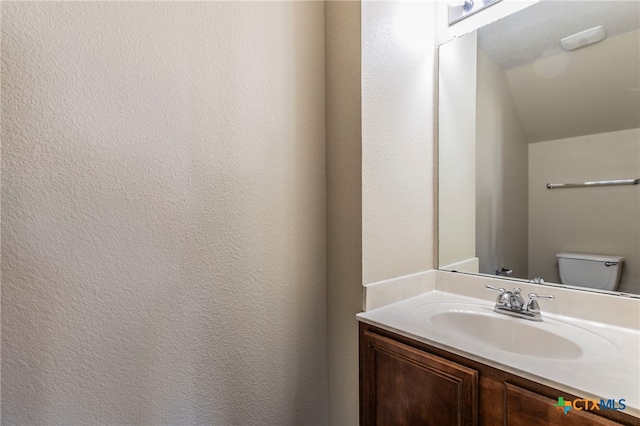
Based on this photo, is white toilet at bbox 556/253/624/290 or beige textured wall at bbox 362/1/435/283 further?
beige textured wall at bbox 362/1/435/283

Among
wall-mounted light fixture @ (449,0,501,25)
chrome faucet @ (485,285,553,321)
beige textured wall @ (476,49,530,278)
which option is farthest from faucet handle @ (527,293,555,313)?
wall-mounted light fixture @ (449,0,501,25)

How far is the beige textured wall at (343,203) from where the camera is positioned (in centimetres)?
112

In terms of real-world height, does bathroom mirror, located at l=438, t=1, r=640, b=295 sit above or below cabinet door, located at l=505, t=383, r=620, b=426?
above

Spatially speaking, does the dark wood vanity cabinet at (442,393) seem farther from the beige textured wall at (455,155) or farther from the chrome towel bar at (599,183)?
the chrome towel bar at (599,183)

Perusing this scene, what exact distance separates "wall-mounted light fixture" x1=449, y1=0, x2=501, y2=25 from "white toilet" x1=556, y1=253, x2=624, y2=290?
3.83 ft

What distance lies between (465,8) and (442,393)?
166cm

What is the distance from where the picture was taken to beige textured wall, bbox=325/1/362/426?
112 cm

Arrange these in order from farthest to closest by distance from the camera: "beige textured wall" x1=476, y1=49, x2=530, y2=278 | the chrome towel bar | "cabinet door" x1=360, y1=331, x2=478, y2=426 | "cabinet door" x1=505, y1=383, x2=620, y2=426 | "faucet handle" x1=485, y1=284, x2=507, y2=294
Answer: "beige textured wall" x1=476, y1=49, x2=530, y2=278, "faucet handle" x1=485, y1=284, x2=507, y2=294, the chrome towel bar, "cabinet door" x1=360, y1=331, x2=478, y2=426, "cabinet door" x1=505, y1=383, x2=620, y2=426

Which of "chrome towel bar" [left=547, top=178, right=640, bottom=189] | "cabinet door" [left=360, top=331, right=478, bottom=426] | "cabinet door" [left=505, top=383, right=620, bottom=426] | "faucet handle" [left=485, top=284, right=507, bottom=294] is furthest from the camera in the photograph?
"faucet handle" [left=485, top=284, right=507, bottom=294]

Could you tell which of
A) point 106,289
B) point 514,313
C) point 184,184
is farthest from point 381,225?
point 106,289

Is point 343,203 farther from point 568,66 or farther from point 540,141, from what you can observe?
point 568,66

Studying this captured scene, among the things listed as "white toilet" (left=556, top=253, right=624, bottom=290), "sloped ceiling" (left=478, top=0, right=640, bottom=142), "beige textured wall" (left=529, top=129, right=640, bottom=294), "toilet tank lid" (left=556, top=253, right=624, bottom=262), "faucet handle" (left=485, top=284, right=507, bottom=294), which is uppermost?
"sloped ceiling" (left=478, top=0, right=640, bottom=142)

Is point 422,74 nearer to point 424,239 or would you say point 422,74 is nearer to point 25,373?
point 424,239

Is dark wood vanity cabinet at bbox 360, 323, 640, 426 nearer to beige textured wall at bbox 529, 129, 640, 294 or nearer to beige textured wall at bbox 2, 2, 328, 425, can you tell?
beige textured wall at bbox 2, 2, 328, 425
